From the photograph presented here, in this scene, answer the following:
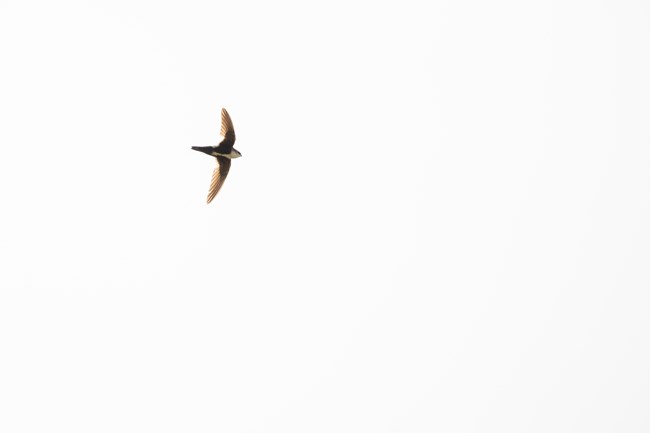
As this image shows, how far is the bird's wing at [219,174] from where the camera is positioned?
53.1 ft

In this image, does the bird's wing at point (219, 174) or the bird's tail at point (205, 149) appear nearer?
the bird's wing at point (219, 174)

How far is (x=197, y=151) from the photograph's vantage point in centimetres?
1627

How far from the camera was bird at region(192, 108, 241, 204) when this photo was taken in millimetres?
16266

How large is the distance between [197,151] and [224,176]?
0.75 meters

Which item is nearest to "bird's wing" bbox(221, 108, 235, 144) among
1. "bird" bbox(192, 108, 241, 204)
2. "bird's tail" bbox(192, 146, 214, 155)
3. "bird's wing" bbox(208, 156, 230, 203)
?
"bird" bbox(192, 108, 241, 204)

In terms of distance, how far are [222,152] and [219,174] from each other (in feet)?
1.51

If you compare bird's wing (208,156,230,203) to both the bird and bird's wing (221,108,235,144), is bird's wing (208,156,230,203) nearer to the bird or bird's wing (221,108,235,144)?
the bird

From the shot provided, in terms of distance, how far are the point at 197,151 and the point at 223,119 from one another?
83 centimetres

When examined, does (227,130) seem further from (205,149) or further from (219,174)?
(219,174)

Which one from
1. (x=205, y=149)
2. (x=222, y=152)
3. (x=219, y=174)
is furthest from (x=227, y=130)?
(x=219, y=174)

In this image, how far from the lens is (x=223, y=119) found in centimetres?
1625

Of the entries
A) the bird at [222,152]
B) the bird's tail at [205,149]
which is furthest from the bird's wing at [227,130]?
the bird's tail at [205,149]

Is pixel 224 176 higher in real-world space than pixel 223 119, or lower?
lower

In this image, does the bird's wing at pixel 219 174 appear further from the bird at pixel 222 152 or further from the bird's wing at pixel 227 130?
the bird's wing at pixel 227 130
